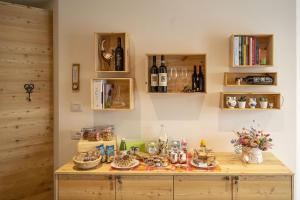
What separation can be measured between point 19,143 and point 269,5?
10.1ft

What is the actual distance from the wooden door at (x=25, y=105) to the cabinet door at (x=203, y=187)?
1.62m

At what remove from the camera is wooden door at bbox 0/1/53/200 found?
2461 millimetres

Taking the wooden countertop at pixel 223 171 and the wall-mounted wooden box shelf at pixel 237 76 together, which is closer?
the wooden countertop at pixel 223 171

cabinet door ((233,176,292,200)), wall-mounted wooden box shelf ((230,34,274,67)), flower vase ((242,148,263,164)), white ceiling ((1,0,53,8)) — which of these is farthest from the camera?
white ceiling ((1,0,53,8))

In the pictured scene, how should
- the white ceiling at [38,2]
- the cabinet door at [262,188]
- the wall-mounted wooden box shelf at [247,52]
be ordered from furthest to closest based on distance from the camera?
the white ceiling at [38,2] < the wall-mounted wooden box shelf at [247,52] < the cabinet door at [262,188]

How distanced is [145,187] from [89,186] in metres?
0.48

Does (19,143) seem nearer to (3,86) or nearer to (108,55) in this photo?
A: (3,86)

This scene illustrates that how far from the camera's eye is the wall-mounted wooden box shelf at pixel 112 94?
2.34 meters

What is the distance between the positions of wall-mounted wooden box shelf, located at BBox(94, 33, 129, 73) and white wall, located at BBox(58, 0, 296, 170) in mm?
106

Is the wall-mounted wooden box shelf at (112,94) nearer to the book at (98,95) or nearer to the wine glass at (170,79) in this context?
the book at (98,95)

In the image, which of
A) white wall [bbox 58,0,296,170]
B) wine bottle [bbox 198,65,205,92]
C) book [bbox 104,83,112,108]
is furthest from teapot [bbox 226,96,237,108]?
book [bbox 104,83,112,108]

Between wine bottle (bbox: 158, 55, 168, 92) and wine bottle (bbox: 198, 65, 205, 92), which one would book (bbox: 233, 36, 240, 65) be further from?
wine bottle (bbox: 158, 55, 168, 92)

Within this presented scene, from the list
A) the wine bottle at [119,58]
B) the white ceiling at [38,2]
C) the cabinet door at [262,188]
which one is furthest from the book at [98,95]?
the cabinet door at [262,188]

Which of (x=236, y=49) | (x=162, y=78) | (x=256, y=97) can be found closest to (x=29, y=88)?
(x=162, y=78)
